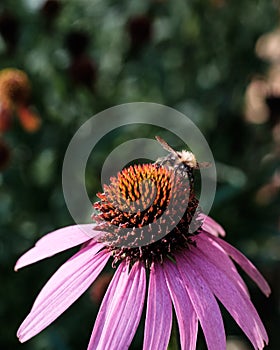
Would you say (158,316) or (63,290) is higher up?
(63,290)

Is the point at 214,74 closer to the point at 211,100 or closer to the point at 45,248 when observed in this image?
the point at 211,100

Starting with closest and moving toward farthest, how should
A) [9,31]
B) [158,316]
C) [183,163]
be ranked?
[158,316] → [183,163] → [9,31]

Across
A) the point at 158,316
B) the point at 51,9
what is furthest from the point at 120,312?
the point at 51,9

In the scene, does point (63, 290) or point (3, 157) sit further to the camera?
point (3, 157)

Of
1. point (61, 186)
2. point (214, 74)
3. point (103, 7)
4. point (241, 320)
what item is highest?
point (103, 7)

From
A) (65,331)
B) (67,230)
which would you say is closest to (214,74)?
(65,331)

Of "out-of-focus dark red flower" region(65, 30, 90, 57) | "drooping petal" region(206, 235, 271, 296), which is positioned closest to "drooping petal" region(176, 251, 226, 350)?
"drooping petal" region(206, 235, 271, 296)

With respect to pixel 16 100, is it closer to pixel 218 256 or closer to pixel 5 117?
pixel 5 117

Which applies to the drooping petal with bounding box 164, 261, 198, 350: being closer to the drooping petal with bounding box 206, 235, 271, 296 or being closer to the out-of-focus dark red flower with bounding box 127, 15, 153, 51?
the drooping petal with bounding box 206, 235, 271, 296
